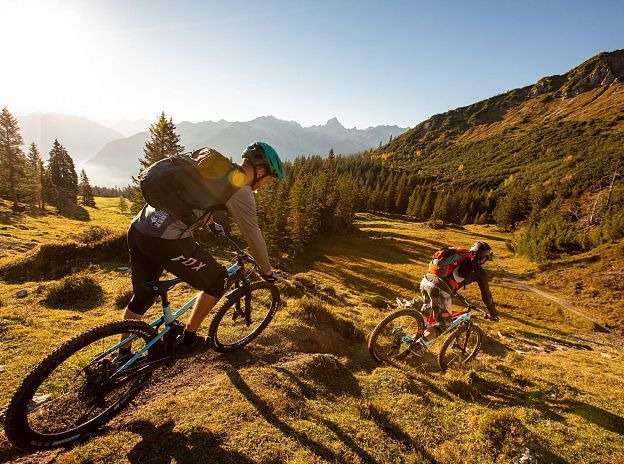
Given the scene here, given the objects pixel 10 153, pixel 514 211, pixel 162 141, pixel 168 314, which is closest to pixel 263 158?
pixel 168 314

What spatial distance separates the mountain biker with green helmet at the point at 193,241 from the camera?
13.5ft

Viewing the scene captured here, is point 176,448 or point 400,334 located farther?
point 400,334

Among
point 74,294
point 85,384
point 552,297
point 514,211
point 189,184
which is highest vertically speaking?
point 189,184

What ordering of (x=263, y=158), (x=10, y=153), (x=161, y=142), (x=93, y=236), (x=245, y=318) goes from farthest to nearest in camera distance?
1. (x=10, y=153)
2. (x=161, y=142)
3. (x=93, y=236)
4. (x=245, y=318)
5. (x=263, y=158)

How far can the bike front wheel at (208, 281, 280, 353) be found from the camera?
6.03 meters

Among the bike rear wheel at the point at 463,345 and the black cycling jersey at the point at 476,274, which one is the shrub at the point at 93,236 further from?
the bike rear wheel at the point at 463,345

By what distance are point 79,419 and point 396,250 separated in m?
73.6

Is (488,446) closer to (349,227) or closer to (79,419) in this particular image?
(79,419)

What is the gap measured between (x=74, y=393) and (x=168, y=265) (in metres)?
2.23

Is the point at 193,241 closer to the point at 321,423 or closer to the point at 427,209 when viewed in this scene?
the point at 321,423

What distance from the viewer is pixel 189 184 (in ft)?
13.4

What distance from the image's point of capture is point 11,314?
657 centimetres

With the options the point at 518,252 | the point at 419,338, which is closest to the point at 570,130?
the point at 518,252

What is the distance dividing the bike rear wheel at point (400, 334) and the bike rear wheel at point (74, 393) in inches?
226
